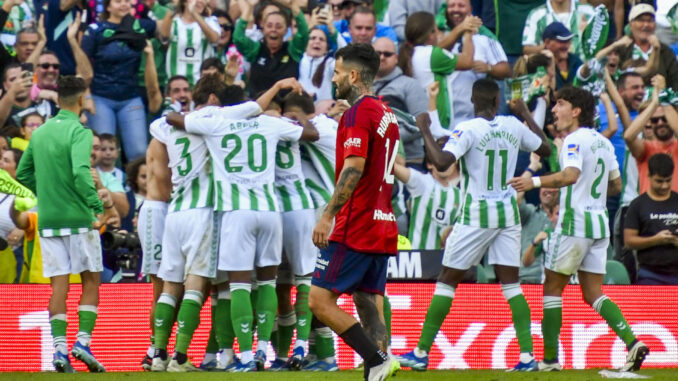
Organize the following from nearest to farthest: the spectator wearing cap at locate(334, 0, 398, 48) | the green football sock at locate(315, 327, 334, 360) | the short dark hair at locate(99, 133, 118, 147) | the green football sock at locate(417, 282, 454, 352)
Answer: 1. the green football sock at locate(417, 282, 454, 352)
2. the green football sock at locate(315, 327, 334, 360)
3. the short dark hair at locate(99, 133, 118, 147)
4. the spectator wearing cap at locate(334, 0, 398, 48)

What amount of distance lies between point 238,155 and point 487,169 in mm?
2226

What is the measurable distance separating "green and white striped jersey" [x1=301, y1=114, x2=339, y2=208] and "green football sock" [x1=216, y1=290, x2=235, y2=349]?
126cm

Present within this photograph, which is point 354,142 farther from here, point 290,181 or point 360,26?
point 360,26

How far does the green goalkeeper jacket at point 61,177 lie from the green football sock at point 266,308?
63.2 inches

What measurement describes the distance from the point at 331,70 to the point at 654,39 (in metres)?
4.55

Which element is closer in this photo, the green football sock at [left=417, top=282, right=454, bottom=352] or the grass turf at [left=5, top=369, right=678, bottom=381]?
the grass turf at [left=5, top=369, right=678, bottom=381]

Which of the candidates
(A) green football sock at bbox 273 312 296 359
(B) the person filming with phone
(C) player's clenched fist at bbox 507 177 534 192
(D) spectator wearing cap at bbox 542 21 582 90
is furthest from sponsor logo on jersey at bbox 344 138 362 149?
(D) spectator wearing cap at bbox 542 21 582 90

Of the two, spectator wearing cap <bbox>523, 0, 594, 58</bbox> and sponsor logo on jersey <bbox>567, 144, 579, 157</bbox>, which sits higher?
spectator wearing cap <bbox>523, 0, 594, 58</bbox>

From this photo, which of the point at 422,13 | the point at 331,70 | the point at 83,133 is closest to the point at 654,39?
the point at 422,13

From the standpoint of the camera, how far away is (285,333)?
11.3 metres

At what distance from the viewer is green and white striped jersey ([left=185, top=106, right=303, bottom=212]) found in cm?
1067

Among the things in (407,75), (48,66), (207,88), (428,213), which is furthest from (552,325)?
(48,66)

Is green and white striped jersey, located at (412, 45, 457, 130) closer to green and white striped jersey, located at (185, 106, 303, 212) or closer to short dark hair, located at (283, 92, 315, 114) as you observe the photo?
short dark hair, located at (283, 92, 315, 114)

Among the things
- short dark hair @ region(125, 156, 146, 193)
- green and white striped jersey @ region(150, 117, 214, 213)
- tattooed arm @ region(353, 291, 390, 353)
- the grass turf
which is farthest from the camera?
short dark hair @ region(125, 156, 146, 193)
